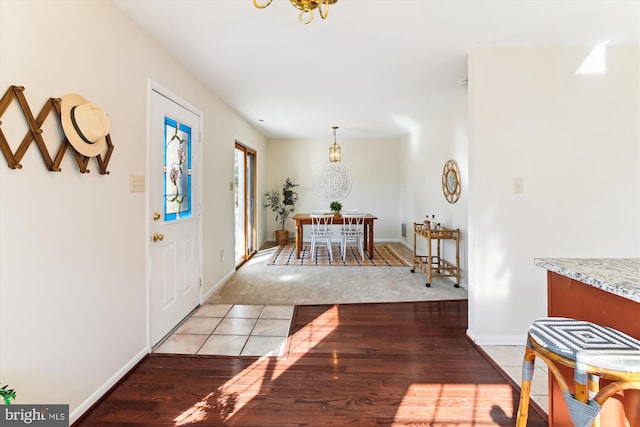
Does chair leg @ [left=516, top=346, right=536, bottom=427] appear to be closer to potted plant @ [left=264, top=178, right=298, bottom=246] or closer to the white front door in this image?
the white front door

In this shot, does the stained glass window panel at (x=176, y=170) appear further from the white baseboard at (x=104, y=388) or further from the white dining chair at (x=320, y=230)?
the white dining chair at (x=320, y=230)

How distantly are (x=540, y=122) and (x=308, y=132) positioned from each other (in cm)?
434

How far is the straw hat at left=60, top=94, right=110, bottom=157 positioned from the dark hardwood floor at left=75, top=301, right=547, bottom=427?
1.46 m

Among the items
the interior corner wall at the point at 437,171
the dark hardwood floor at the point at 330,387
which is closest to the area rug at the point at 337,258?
the interior corner wall at the point at 437,171

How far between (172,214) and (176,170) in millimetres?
406

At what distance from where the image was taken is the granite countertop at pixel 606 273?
100 cm

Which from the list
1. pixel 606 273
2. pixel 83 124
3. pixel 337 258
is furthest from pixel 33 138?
pixel 337 258

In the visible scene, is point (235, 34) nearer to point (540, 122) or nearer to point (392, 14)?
point (392, 14)

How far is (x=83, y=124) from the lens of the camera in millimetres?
1575

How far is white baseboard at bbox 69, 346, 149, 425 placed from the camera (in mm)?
1604

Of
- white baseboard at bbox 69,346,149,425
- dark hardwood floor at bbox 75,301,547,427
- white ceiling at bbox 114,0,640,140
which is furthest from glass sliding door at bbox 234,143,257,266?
dark hardwood floor at bbox 75,301,547,427

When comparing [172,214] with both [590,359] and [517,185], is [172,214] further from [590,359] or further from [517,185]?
[517,185]

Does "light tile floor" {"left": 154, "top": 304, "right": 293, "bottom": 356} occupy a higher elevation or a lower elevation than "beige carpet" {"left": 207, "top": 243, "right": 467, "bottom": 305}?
lower

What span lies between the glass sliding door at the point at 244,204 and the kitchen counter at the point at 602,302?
4.20m
